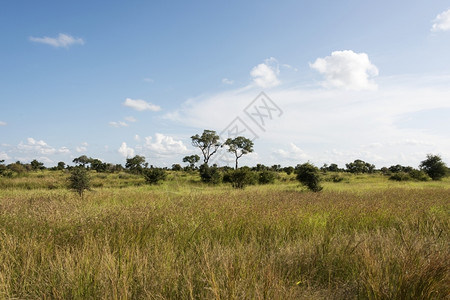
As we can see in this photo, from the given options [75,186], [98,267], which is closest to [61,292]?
[98,267]

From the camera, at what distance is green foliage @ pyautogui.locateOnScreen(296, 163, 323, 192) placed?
19.4m

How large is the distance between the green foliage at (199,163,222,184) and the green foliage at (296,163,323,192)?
1028 cm

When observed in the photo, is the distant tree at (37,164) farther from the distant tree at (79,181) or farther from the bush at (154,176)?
the distant tree at (79,181)

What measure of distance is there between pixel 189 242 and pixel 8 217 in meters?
3.98

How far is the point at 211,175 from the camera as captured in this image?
28.6m

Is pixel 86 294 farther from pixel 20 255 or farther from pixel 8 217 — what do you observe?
pixel 8 217

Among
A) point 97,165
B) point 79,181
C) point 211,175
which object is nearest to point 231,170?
point 211,175

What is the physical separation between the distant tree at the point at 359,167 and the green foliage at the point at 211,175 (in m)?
46.9

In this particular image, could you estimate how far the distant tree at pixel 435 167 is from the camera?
39188 mm

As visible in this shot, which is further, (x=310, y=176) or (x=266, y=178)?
(x=266, y=178)

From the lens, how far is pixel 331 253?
11.5 feet

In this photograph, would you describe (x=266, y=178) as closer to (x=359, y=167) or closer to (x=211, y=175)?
(x=211, y=175)

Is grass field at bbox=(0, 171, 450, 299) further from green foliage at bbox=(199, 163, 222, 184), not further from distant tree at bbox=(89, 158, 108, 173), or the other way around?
distant tree at bbox=(89, 158, 108, 173)

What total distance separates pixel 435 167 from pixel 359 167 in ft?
78.5
